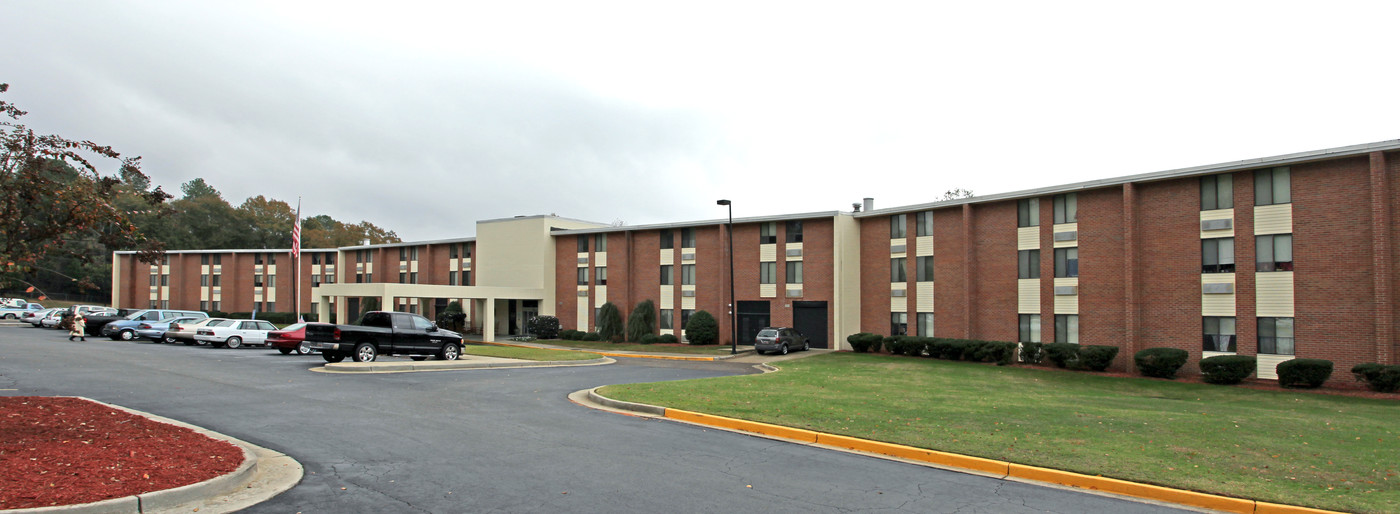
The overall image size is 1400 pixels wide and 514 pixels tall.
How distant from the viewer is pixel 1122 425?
550 inches

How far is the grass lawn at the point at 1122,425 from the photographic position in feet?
31.2

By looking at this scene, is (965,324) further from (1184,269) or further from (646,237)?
(646,237)

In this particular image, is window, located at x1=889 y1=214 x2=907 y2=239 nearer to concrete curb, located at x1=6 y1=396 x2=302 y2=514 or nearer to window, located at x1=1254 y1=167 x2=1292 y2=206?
window, located at x1=1254 y1=167 x2=1292 y2=206

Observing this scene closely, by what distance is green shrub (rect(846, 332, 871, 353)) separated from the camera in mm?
38125

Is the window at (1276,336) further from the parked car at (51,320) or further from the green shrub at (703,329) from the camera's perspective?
the parked car at (51,320)

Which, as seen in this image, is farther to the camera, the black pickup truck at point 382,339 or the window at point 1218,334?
the window at point 1218,334

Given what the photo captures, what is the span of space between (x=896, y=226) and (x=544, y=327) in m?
24.4

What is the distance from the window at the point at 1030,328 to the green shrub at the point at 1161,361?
4.94 m

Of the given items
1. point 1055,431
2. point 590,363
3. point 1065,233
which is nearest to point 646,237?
point 590,363

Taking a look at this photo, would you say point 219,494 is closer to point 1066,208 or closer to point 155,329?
point 1066,208

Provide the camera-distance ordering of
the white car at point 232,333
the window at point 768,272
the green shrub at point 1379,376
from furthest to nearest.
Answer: the window at point 768,272 < the white car at point 232,333 < the green shrub at point 1379,376

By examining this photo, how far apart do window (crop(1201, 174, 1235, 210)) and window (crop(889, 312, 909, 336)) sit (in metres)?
14.0

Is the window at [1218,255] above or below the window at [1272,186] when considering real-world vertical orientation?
below

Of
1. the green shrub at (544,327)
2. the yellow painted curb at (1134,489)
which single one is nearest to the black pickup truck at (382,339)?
the yellow painted curb at (1134,489)
